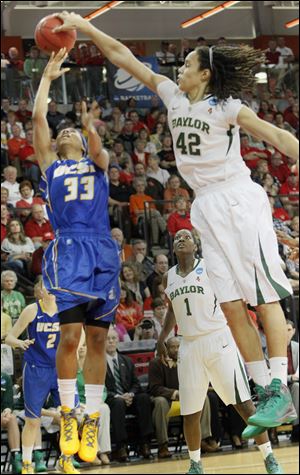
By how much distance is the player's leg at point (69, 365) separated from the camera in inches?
314

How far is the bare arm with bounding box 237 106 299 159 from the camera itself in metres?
6.53

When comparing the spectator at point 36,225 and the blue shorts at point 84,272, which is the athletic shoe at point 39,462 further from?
the blue shorts at point 84,272

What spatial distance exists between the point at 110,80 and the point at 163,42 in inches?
135

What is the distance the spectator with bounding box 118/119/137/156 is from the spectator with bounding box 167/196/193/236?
416 cm

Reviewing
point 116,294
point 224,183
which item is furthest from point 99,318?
point 224,183

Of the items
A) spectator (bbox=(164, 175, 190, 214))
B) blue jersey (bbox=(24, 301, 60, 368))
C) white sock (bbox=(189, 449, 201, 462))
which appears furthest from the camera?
spectator (bbox=(164, 175, 190, 214))

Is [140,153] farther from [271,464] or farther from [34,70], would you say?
Answer: [271,464]

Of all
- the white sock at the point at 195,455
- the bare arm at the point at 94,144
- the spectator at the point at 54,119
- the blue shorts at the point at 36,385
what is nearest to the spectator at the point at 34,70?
the spectator at the point at 54,119

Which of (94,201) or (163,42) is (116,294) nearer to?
(94,201)

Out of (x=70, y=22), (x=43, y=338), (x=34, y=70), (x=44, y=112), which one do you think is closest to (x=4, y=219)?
(x=34, y=70)

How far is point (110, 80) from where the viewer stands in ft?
63.5

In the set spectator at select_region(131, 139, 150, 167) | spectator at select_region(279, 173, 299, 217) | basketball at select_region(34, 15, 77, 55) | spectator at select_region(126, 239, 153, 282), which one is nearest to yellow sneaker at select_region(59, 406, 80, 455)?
basketball at select_region(34, 15, 77, 55)

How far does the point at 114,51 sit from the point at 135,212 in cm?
955

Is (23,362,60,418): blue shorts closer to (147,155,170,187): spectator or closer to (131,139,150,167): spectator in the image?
(147,155,170,187): spectator
